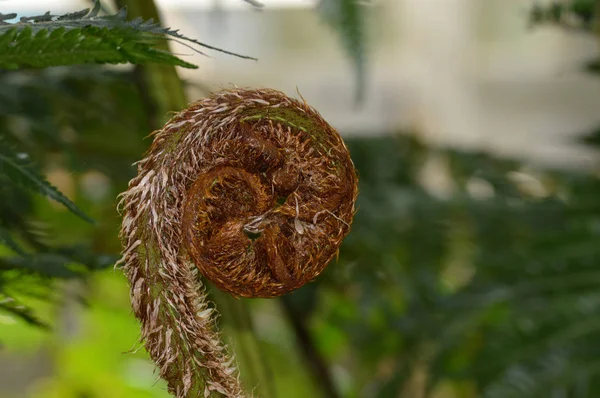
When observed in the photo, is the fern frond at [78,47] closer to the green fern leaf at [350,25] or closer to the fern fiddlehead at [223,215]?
the fern fiddlehead at [223,215]

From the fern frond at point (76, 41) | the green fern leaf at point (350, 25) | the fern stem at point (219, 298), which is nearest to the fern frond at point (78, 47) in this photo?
the fern frond at point (76, 41)

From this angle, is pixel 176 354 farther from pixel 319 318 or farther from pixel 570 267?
pixel 319 318

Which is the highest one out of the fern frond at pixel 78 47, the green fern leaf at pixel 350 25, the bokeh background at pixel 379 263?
the fern frond at pixel 78 47

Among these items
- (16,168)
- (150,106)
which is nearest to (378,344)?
(150,106)

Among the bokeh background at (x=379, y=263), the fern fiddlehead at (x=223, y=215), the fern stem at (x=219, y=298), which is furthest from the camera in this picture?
the bokeh background at (x=379, y=263)

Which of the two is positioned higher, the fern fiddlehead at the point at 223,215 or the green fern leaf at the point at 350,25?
the fern fiddlehead at the point at 223,215
